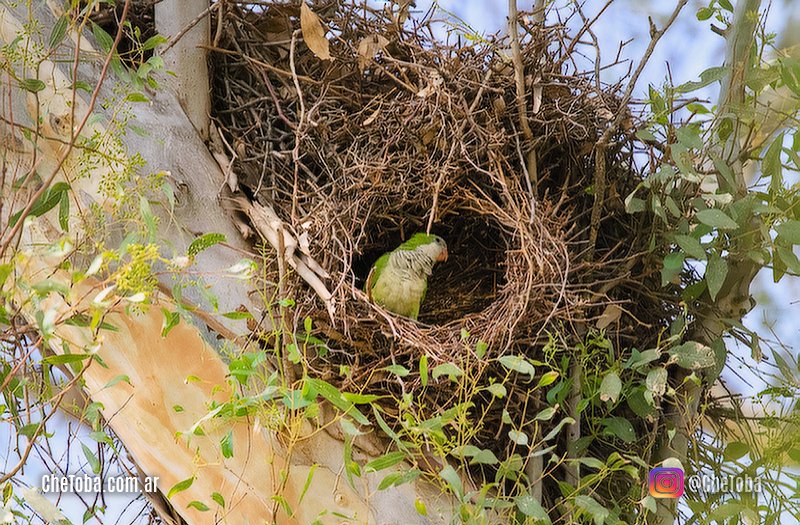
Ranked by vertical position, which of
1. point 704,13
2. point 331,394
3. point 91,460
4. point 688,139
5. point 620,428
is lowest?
point 91,460

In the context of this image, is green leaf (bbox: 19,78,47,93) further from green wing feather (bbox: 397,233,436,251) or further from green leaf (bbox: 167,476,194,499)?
green wing feather (bbox: 397,233,436,251)

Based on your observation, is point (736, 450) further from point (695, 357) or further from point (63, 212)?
point (63, 212)

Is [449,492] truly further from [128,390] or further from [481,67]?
[481,67]

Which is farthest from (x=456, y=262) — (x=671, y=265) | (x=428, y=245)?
(x=671, y=265)

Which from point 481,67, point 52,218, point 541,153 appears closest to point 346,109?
point 481,67

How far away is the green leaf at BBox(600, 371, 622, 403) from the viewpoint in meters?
2.42

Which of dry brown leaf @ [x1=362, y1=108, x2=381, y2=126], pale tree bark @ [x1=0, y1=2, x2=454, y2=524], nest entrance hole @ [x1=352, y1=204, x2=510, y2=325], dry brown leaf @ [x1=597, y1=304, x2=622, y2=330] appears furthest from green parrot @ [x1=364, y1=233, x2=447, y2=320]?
dry brown leaf @ [x1=597, y1=304, x2=622, y2=330]

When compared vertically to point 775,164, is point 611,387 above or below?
below

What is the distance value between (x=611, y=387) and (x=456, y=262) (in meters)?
1.06

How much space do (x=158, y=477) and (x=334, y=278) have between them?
745 mm

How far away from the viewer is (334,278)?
99.6 inches

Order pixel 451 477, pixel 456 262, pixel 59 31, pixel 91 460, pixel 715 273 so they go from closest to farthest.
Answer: pixel 451 477, pixel 59 31, pixel 91 460, pixel 715 273, pixel 456 262

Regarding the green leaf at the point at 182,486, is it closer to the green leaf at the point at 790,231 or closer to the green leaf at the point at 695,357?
the green leaf at the point at 695,357

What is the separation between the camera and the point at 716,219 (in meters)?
2.43
